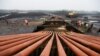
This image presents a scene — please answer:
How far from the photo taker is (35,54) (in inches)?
227

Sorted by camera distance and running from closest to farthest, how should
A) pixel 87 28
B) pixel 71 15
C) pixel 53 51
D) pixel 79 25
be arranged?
pixel 53 51
pixel 87 28
pixel 79 25
pixel 71 15

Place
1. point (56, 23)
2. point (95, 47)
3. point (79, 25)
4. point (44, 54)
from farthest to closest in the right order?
point (79, 25) → point (56, 23) → point (95, 47) → point (44, 54)

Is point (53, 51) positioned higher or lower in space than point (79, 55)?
lower

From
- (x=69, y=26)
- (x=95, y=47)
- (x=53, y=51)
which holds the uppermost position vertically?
(x=95, y=47)

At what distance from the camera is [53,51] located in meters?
5.71

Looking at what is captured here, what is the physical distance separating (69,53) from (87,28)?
1961cm

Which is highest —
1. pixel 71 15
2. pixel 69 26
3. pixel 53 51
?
pixel 53 51

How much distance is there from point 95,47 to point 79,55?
1.06 meters

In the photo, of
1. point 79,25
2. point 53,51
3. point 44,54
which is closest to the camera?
point 44,54

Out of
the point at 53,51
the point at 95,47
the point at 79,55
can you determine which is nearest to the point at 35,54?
the point at 53,51

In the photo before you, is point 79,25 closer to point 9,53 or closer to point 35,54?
point 35,54

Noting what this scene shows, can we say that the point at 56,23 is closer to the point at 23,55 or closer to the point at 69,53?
the point at 69,53

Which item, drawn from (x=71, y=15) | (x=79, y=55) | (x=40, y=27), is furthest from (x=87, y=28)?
(x=71, y=15)

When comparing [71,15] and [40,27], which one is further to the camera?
[71,15]
